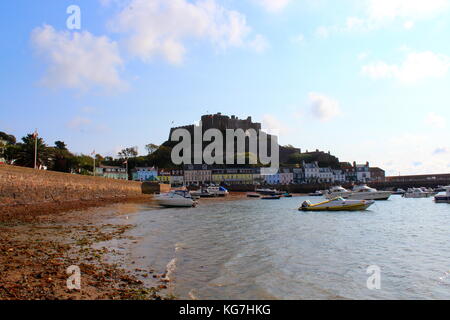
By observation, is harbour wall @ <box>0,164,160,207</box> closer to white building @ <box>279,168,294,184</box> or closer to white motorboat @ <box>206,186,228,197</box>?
white motorboat @ <box>206,186,228,197</box>

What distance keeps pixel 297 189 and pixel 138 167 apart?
60728 millimetres

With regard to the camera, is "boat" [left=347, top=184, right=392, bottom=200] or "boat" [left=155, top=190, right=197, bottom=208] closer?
"boat" [left=155, top=190, right=197, bottom=208]

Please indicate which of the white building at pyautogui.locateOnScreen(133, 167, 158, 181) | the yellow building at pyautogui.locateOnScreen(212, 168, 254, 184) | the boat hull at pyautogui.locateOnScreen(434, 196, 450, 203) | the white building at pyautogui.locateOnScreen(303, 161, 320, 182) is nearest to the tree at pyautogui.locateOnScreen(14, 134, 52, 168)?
the boat hull at pyautogui.locateOnScreen(434, 196, 450, 203)

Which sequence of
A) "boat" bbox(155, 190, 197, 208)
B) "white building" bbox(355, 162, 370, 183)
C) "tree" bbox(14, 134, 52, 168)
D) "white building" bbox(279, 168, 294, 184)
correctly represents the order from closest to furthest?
"boat" bbox(155, 190, 197, 208)
"tree" bbox(14, 134, 52, 168)
"white building" bbox(279, 168, 294, 184)
"white building" bbox(355, 162, 370, 183)

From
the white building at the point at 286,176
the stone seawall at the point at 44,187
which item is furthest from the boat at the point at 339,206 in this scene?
the white building at the point at 286,176

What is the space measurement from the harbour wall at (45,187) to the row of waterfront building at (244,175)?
7254 centimetres

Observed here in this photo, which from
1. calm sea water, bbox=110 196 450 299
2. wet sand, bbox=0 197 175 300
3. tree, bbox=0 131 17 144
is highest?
tree, bbox=0 131 17 144

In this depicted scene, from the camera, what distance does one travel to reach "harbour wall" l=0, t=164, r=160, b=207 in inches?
983

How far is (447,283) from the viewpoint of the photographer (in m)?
9.84

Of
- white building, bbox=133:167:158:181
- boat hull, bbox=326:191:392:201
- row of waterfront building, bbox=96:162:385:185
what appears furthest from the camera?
row of waterfront building, bbox=96:162:385:185

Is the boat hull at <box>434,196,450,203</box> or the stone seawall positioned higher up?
the stone seawall

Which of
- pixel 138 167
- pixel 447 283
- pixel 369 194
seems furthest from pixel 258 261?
pixel 138 167
